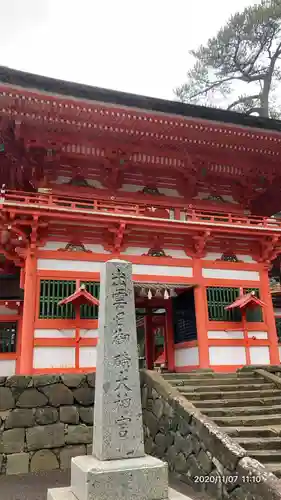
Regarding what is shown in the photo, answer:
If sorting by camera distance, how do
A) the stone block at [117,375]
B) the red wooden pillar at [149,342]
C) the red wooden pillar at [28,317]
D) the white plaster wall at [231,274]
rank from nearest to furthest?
the stone block at [117,375], the red wooden pillar at [28,317], the white plaster wall at [231,274], the red wooden pillar at [149,342]

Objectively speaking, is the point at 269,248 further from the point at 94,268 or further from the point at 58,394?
the point at 58,394

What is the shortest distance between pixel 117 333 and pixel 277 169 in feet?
36.4

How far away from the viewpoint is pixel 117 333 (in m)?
5.07

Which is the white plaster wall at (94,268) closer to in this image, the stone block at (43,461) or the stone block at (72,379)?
the stone block at (72,379)

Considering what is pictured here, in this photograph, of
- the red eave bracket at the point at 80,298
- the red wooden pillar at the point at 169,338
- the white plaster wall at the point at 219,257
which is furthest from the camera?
the red wooden pillar at the point at 169,338

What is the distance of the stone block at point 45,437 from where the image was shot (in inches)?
335

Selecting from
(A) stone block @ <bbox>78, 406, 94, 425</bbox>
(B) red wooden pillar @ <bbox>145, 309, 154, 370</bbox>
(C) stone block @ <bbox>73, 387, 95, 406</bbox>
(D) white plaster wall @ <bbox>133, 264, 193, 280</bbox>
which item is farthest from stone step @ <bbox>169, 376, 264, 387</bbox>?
(B) red wooden pillar @ <bbox>145, 309, 154, 370</bbox>

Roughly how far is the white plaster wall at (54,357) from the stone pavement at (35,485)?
2783 mm

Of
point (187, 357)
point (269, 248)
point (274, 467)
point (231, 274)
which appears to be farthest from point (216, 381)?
point (269, 248)

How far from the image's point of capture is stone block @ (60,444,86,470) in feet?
28.0

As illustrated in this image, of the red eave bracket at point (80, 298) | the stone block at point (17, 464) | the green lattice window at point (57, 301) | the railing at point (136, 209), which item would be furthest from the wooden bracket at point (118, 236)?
the stone block at point (17, 464)

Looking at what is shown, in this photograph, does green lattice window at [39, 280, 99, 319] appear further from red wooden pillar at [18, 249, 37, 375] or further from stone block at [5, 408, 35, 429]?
stone block at [5, 408, 35, 429]

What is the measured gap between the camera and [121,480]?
13.4 ft

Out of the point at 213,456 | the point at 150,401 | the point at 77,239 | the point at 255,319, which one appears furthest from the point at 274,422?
the point at 77,239
